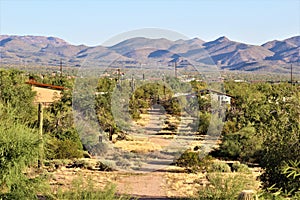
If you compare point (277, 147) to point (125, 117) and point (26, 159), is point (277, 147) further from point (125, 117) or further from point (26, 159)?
point (125, 117)

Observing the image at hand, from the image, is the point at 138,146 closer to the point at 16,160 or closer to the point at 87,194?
the point at 16,160

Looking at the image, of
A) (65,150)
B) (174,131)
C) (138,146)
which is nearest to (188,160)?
(65,150)

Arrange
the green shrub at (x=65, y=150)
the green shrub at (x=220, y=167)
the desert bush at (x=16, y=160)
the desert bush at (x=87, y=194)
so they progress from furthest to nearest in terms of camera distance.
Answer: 1. the green shrub at (x=65, y=150)
2. the green shrub at (x=220, y=167)
3. the desert bush at (x=16, y=160)
4. the desert bush at (x=87, y=194)

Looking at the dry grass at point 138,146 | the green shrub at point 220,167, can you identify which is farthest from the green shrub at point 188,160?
the dry grass at point 138,146

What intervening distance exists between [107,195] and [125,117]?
21507 mm

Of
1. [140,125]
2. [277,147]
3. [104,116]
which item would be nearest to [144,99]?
[140,125]

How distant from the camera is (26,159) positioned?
11.6 meters

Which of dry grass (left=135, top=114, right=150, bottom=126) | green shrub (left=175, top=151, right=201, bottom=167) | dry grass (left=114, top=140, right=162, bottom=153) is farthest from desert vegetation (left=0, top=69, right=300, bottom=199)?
dry grass (left=114, top=140, right=162, bottom=153)

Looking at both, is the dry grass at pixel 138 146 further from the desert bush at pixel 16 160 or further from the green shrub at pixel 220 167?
the desert bush at pixel 16 160

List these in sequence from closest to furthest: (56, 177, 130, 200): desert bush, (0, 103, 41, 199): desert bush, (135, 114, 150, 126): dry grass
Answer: (56, 177, 130, 200): desert bush < (0, 103, 41, 199): desert bush < (135, 114, 150, 126): dry grass

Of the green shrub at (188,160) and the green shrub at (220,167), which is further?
the green shrub at (188,160)

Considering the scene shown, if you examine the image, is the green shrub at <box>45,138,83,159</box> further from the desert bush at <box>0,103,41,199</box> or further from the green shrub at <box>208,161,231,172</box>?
the desert bush at <box>0,103,41,199</box>

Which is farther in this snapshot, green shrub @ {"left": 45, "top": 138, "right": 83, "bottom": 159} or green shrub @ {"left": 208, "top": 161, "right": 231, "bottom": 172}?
green shrub @ {"left": 45, "top": 138, "right": 83, "bottom": 159}

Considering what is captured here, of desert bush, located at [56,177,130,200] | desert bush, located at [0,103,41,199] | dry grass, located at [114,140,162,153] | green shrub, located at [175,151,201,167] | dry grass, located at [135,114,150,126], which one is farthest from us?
dry grass, located at [135,114,150,126]
